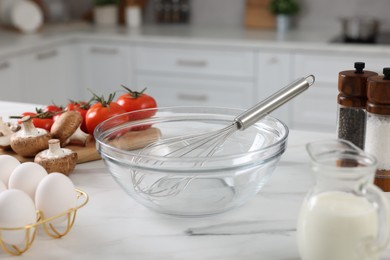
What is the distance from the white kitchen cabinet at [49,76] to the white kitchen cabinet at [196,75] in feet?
1.30

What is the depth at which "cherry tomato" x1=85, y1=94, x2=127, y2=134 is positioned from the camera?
140 cm

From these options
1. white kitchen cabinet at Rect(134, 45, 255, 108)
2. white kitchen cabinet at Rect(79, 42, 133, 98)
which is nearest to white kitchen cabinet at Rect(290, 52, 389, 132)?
white kitchen cabinet at Rect(134, 45, 255, 108)

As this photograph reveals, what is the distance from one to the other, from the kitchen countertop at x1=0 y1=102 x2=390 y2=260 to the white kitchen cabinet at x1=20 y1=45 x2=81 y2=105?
7.04ft

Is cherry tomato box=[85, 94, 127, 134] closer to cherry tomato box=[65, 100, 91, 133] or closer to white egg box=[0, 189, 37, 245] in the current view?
cherry tomato box=[65, 100, 91, 133]

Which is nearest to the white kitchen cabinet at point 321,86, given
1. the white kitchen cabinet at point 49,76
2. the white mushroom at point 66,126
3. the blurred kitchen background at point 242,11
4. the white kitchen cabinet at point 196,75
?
the white kitchen cabinet at point 196,75

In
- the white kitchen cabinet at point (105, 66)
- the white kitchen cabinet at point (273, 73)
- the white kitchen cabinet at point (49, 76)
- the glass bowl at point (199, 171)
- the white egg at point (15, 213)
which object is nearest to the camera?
the white egg at point (15, 213)

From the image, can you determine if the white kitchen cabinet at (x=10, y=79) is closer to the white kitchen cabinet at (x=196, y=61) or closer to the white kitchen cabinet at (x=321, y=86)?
the white kitchen cabinet at (x=196, y=61)

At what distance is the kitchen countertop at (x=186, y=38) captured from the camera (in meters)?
3.07

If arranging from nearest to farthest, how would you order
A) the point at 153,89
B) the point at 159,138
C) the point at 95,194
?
the point at 95,194, the point at 159,138, the point at 153,89

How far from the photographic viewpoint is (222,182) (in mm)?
1116

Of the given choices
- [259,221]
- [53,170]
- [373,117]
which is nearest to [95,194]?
[53,170]

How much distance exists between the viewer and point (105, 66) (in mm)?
3559

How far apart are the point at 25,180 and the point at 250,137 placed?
19.0 inches

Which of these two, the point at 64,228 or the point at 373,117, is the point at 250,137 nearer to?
the point at 373,117
